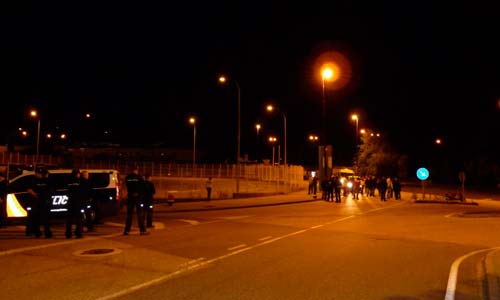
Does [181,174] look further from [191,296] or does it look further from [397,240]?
[191,296]

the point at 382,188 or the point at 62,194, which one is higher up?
the point at 382,188

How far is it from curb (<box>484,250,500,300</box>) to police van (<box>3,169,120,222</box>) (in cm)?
1108

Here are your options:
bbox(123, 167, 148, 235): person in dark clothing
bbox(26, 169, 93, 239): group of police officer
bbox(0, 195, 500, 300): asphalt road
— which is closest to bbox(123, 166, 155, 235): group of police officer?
bbox(123, 167, 148, 235): person in dark clothing

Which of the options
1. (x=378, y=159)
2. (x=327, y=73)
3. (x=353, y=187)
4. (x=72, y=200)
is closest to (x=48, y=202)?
(x=72, y=200)

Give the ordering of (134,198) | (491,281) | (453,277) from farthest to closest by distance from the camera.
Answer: (134,198) < (453,277) < (491,281)

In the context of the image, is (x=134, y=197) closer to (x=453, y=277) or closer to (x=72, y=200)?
(x=72, y=200)

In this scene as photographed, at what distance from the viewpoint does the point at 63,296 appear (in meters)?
7.98

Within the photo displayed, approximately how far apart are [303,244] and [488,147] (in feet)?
185

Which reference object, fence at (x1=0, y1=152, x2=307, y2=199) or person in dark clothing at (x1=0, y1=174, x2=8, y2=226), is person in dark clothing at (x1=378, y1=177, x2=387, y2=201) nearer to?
fence at (x1=0, y1=152, x2=307, y2=199)

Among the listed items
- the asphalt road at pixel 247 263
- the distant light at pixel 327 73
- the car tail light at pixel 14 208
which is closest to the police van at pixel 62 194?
Answer: the car tail light at pixel 14 208

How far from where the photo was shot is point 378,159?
7231 cm

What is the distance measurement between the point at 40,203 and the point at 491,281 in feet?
35.7

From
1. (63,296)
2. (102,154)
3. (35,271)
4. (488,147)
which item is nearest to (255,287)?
(63,296)

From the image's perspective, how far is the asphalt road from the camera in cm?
850
